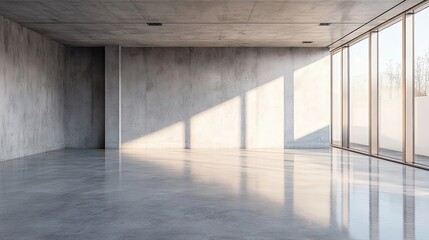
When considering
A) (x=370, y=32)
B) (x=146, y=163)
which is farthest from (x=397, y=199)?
(x=370, y=32)

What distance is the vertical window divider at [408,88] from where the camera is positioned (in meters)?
10.9

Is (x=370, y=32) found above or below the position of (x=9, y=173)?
above

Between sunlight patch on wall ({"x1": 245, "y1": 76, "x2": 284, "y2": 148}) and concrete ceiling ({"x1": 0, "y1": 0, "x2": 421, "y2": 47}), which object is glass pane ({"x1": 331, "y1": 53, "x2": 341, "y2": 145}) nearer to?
concrete ceiling ({"x1": 0, "y1": 0, "x2": 421, "y2": 47})

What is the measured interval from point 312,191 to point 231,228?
2.82 m

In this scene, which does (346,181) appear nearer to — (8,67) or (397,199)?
(397,199)

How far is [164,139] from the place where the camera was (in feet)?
57.1

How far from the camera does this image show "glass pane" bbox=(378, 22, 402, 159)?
1359cm

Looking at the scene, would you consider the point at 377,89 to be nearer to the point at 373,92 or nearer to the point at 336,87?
the point at 373,92

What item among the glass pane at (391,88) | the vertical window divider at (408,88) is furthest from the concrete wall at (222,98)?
the vertical window divider at (408,88)

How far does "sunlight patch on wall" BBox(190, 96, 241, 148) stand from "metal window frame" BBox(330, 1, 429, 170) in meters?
4.40

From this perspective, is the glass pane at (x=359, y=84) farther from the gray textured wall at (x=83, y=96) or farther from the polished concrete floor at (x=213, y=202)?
the gray textured wall at (x=83, y=96)

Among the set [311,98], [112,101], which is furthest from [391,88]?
[112,101]

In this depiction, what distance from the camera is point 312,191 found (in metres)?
7.04

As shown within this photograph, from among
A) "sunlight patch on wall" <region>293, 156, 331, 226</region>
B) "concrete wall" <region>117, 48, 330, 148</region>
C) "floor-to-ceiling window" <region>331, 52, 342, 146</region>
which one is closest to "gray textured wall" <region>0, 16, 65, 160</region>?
"concrete wall" <region>117, 48, 330, 148</region>
